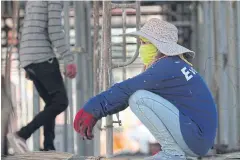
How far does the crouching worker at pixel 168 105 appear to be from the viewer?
242 cm

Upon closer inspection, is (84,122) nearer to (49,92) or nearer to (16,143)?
(16,143)

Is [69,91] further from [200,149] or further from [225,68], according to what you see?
[200,149]

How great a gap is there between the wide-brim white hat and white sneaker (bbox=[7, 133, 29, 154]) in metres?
1.08

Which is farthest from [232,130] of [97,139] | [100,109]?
[100,109]

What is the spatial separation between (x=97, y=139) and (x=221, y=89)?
3.52ft

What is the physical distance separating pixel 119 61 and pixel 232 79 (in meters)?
0.79

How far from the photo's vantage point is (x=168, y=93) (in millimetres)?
2463

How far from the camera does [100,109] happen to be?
8.00ft

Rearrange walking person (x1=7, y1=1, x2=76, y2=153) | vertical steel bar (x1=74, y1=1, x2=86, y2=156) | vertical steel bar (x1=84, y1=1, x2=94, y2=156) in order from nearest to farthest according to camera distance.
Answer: walking person (x1=7, y1=1, x2=76, y2=153) → vertical steel bar (x1=74, y1=1, x2=86, y2=156) → vertical steel bar (x1=84, y1=1, x2=94, y2=156)

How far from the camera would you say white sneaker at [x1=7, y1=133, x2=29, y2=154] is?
320 centimetres

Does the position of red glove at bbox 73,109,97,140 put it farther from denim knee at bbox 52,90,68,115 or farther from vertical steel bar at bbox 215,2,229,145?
vertical steel bar at bbox 215,2,229,145

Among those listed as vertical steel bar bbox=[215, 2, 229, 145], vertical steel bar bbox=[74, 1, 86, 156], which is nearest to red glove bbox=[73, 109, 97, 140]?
vertical steel bar bbox=[215, 2, 229, 145]

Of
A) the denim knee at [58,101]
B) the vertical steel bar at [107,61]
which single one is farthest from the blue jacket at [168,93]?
the denim knee at [58,101]

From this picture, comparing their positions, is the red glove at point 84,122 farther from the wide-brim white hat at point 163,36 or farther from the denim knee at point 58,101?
the denim knee at point 58,101
